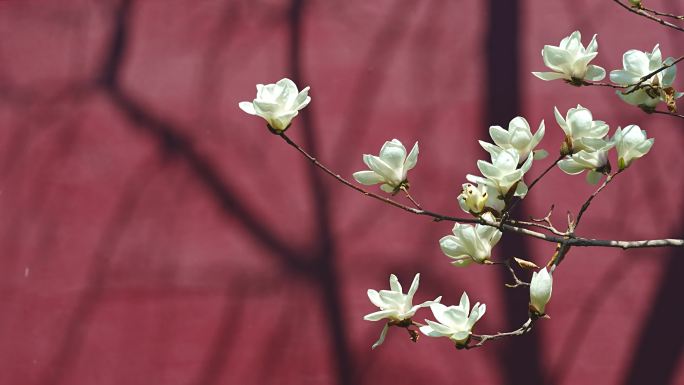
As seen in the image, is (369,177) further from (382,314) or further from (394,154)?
(382,314)

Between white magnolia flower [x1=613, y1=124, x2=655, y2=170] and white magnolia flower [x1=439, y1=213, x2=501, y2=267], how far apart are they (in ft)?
0.62

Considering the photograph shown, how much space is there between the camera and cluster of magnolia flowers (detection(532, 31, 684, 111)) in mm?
1081

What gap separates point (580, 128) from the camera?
3.43 feet

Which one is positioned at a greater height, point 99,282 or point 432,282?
point 432,282

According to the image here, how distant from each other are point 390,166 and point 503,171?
0.49 feet

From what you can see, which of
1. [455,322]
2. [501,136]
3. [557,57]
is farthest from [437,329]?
[557,57]

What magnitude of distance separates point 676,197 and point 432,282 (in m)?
0.58

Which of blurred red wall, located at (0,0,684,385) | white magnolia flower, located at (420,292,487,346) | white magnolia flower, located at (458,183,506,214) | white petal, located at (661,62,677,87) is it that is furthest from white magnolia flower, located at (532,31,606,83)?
blurred red wall, located at (0,0,684,385)

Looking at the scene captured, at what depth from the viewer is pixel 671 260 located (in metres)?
1.89

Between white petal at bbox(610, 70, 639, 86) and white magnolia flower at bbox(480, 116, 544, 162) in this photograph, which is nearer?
white magnolia flower at bbox(480, 116, 544, 162)

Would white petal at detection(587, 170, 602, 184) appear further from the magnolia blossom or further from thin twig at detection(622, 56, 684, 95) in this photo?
the magnolia blossom

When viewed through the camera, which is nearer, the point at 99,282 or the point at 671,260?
the point at 671,260

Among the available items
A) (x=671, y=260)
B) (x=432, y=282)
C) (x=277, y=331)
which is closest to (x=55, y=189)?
(x=277, y=331)

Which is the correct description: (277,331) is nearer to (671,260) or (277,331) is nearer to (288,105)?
(671,260)
